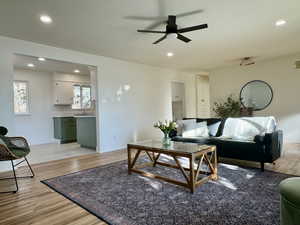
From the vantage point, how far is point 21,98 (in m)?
6.11

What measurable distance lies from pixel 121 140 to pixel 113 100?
1.13 m

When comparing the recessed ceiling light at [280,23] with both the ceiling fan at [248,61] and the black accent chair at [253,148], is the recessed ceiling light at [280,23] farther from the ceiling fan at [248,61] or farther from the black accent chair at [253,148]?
the ceiling fan at [248,61]

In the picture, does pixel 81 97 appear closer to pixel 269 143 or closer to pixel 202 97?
pixel 202 97

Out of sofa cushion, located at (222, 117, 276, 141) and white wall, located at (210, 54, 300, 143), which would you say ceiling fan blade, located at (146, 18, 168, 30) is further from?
white wall, located at (210, 54, 300, 143)

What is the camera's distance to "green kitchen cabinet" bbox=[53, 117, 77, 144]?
638cm

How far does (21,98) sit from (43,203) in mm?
5022

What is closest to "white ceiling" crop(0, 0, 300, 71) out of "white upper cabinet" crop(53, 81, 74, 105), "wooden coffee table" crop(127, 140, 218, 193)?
"wooden coffee table" crop(127, 140, 218, 193)

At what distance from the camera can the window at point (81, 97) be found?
281 inches

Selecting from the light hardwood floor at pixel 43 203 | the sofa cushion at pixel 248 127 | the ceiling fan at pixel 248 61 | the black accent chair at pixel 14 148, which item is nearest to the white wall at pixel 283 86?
the ceiling fan at pixel 248 61

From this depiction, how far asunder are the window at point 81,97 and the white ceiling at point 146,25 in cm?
286

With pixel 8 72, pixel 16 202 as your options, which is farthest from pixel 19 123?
pixel 16 202

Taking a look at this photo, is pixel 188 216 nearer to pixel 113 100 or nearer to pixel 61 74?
pixel 113 100

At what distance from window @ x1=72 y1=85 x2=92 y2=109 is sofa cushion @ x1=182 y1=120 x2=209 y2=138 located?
14.4 feet

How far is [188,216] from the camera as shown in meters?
1.87
